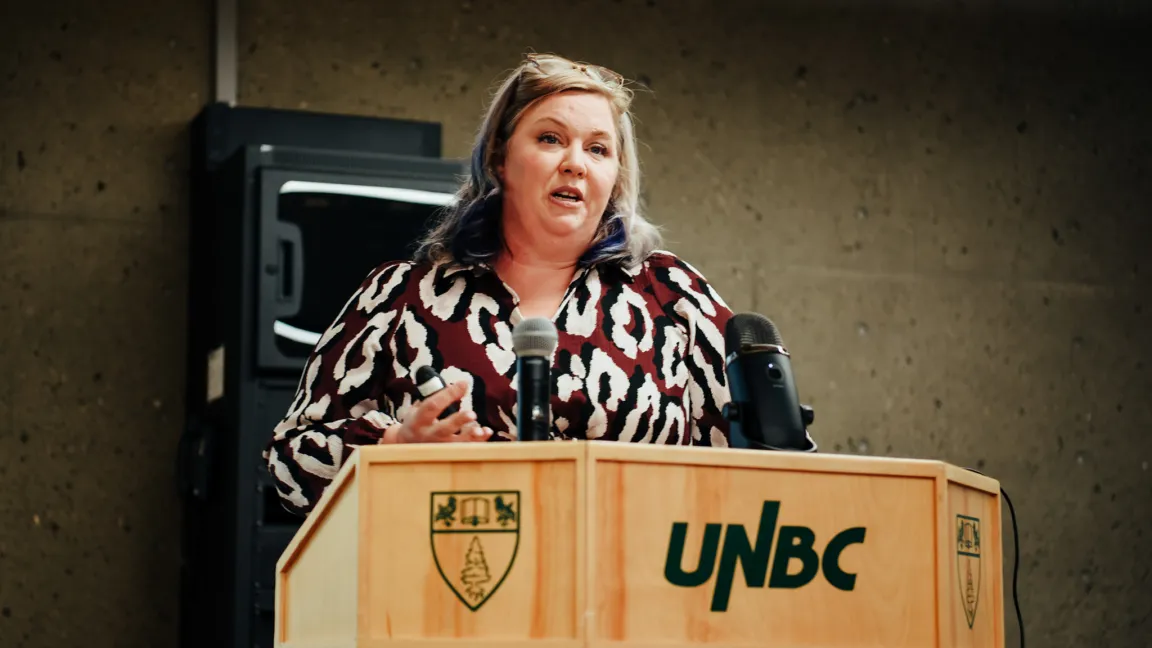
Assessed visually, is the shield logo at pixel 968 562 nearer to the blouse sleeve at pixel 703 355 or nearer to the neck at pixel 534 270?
the blouse sleeve at pixel 703 355

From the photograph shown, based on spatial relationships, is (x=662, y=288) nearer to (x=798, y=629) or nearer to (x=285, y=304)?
(x=798, y=629)

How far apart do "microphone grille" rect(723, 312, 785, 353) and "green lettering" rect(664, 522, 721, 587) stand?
31 cm

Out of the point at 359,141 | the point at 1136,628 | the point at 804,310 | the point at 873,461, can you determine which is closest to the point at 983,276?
the point at 804,310

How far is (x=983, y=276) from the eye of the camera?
457 cm

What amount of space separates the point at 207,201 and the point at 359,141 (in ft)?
1.31

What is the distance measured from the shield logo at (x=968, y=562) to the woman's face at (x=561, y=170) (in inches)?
27.0

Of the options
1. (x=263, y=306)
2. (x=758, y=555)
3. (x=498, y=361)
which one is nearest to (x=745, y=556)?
(x=758, y=555)

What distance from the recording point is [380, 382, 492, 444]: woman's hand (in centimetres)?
163

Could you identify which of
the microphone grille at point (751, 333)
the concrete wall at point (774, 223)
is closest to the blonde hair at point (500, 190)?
the microphone grille at point (751, 333)

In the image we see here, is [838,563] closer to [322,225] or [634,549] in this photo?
[634,549]

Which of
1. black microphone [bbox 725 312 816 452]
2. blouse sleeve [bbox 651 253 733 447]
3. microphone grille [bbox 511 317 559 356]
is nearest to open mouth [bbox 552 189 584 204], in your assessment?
blouse sleeve [bbox 651 253 733 447]

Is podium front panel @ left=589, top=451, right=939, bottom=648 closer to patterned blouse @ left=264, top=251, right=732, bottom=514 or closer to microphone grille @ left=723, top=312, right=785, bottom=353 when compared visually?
microphone grille @ left=723, top=312, right=785, bottom=353

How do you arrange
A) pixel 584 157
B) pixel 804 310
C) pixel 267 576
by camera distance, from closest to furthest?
1. pixel 584 157
2. pixel 267 576
3. pixel 804 310

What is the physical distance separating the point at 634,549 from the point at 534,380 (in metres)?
0.23
